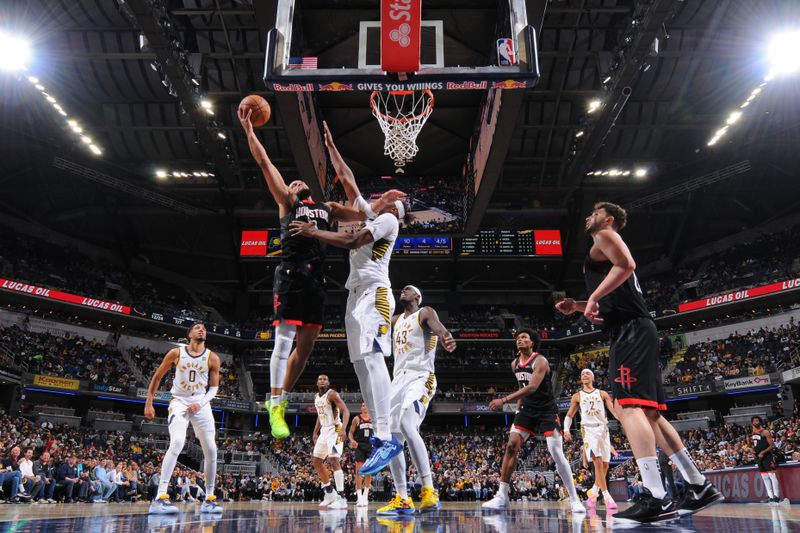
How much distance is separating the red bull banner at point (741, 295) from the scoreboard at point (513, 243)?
7.38 metres

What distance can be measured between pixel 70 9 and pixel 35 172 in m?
13.5

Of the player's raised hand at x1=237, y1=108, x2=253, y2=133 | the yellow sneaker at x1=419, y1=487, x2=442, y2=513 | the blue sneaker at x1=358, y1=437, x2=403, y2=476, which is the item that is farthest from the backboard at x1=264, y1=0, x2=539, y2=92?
the yellow sneaker at x1=419, y1=487, x2=442, y2=513

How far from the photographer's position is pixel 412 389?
5582mm

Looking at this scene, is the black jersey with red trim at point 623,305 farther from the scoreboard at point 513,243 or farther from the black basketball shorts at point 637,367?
the scoreboard at point 513,243

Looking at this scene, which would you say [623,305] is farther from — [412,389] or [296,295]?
[296,295]

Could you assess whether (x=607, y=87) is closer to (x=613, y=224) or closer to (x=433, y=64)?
(x=433, y=64)

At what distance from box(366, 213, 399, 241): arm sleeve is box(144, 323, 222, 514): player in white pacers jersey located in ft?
9.76

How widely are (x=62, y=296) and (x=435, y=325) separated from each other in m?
28.0

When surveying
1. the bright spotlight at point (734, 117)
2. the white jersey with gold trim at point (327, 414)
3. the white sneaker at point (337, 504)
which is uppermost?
the bright spotlight at point (734, 117)

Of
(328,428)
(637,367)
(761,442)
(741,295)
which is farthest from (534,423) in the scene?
(741,295)

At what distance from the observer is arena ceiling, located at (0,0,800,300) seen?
1756 cm

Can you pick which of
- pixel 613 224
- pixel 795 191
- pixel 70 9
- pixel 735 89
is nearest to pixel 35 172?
pixel 70 9

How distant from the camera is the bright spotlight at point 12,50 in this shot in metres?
17.3

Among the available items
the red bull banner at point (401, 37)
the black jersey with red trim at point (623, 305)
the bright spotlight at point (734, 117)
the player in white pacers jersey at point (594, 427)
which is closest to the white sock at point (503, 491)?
the player in white pacers jersey at point (594, 427)
